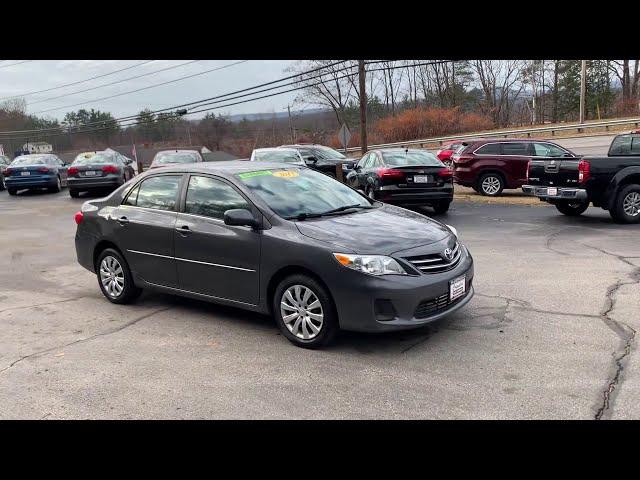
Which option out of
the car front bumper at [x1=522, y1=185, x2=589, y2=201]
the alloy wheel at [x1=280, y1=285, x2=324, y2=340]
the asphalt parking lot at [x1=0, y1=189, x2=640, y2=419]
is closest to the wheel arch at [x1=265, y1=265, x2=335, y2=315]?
the alloy wheel at [x1=280, y1=285, x2=324, y2=340]

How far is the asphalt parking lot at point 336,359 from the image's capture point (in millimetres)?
3764

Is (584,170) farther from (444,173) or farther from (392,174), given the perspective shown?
(392,174)

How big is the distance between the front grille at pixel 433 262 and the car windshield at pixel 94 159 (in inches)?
680

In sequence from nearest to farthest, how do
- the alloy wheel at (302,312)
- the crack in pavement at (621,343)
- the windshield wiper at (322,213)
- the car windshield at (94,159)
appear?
1. the crack in pavement at (621,343)
2. the alloy wheel at (302,312)
3. the windshield wiper at (322,213)
4. the car windshield at (94,159)

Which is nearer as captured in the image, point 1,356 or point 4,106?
point 1,356

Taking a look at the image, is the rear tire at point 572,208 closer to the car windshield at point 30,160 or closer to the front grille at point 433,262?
the front grille at point 433,262

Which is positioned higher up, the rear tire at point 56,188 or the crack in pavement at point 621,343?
the rear tire at point 56,188

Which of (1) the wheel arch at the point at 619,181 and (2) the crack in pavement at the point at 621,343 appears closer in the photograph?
(2) the crack in pavement at the point at 621,343

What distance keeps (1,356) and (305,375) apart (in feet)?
9.20

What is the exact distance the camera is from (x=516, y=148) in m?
16.8

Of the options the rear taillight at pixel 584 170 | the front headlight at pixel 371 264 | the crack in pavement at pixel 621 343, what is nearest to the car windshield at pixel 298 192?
the front headlight at pixel 371 264

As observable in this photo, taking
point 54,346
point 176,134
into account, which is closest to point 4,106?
point 176,134
